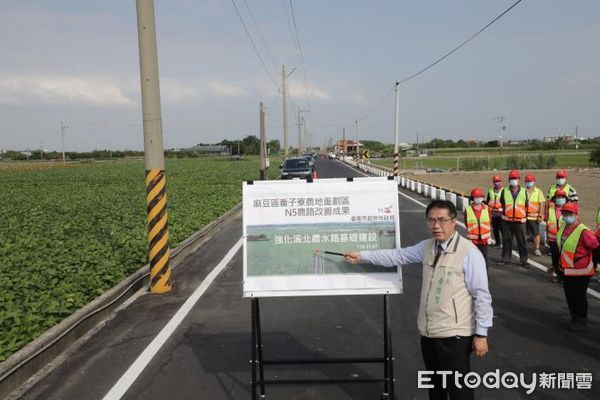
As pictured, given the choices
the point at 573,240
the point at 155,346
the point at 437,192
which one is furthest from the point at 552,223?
the point at 437,192

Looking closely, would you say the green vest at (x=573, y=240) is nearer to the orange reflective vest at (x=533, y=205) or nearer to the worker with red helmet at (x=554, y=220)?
the worker with red helmet at (x=554, y=220)

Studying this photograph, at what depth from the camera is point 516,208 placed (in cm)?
1035

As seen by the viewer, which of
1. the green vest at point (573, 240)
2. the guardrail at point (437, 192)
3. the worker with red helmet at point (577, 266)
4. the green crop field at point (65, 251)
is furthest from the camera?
the guardrail at point (437, 192)

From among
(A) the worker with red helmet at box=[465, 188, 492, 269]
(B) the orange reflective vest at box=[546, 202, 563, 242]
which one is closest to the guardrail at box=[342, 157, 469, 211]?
(B) the orange reflective vest at box=[546, 202, 563, 242]

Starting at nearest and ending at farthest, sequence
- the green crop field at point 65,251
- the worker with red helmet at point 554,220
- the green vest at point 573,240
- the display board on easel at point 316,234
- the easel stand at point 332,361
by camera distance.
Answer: the easel stand at point 332,361, the display board on easel at point 316,234, the green vest at point 573,240, the green crop field at point 65,251, the worker with red helmet at point 554,220

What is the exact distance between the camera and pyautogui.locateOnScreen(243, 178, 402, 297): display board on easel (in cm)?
454

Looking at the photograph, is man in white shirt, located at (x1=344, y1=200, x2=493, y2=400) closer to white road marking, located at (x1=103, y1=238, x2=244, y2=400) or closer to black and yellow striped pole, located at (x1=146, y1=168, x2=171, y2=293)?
white road marking, located at (x1=103, y1=238, x2=244, y2=400)

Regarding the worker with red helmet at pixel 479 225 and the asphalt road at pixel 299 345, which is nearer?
the asphalt road at pixel 299 345

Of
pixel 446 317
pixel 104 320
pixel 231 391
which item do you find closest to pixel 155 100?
pixel 104 320

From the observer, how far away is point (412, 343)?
20.2ft

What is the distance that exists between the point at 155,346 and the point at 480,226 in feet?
18.3

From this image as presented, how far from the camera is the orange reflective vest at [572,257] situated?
6.57 metres

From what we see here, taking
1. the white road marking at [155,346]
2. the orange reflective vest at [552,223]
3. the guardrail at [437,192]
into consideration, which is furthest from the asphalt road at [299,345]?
the guardrail at [437,192]

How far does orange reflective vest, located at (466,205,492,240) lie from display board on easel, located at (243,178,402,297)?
15.8ft
